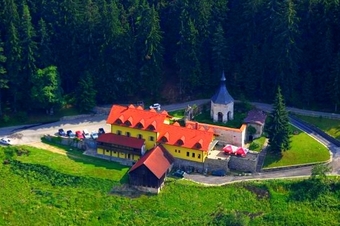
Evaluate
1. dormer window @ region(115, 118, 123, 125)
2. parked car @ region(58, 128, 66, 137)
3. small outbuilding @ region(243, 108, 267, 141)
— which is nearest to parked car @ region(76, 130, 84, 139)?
parked car @ region(58, 128, 66, 137)

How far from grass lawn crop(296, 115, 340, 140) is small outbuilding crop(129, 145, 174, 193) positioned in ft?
74.6

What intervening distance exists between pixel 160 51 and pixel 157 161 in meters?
23.8

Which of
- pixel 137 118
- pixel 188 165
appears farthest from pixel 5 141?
pixel 188 165

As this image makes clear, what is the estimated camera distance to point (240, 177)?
253 ft

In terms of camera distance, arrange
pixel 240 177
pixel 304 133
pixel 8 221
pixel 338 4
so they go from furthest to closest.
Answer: pixel 338 4, pixel 304 133, pixel 240 177, pixel 8 221

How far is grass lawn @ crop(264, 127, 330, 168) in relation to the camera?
3095 inches

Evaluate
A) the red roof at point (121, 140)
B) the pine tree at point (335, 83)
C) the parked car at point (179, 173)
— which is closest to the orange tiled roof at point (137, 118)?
the red roof at point (121, 140)

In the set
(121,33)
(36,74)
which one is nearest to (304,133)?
(121,33)

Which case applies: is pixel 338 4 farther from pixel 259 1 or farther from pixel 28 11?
pixel 28 11

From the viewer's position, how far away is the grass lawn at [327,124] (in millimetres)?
84188

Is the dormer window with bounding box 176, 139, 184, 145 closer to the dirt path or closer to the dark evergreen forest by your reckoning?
the dirt path

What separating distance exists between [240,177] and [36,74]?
3479cm

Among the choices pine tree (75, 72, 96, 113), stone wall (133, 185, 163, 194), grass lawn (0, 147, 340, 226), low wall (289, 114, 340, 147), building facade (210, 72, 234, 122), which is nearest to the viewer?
grass lawn (0, 147, 340, 226)

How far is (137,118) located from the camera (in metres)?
82.4
